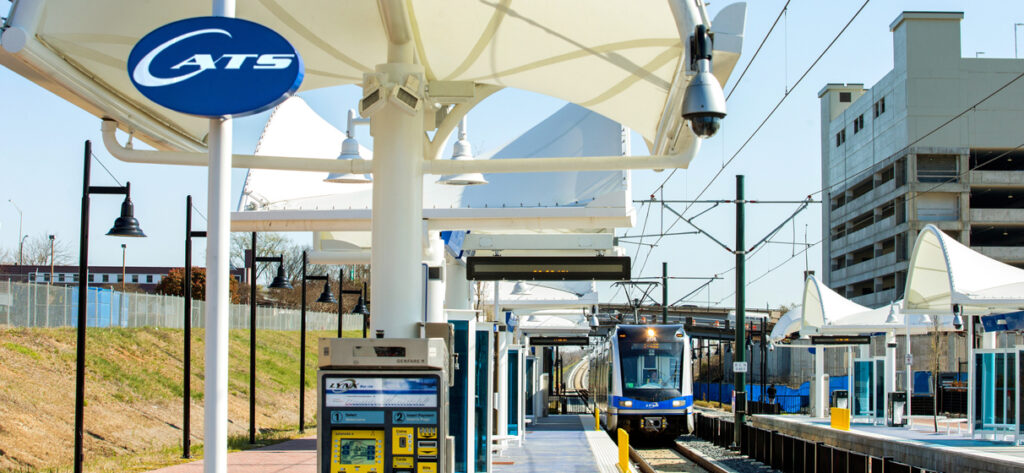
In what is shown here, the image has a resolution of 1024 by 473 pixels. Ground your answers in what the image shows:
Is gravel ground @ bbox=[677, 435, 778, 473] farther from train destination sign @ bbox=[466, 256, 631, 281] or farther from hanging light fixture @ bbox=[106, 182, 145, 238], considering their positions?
hanging light fixture @ bbox=[106, 182, 145, 238]

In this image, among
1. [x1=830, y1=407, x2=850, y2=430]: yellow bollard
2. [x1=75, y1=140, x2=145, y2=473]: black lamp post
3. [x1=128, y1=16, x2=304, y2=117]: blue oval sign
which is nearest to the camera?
[x1=128, y1=16, x2=304, y2=117]: blue oval sign

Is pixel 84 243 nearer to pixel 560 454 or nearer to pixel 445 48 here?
pixel 445 48

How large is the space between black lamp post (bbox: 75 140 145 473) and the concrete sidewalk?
2.21 metres

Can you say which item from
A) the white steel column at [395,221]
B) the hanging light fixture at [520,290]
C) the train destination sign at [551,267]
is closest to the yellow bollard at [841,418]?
the hanging light fixture at [520,290]

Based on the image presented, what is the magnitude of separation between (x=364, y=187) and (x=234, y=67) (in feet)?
51.3

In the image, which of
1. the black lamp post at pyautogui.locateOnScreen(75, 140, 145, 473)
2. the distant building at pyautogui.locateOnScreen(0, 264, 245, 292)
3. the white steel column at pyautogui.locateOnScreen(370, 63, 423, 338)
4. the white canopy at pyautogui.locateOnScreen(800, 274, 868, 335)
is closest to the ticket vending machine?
the white steel column at pyautogui.locateOnScreen(370, 63, 423, 338)

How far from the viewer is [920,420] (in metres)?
34.7

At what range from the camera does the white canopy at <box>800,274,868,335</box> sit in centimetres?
3425

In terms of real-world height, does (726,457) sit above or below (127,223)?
below

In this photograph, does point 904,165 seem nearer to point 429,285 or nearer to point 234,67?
point 429,285

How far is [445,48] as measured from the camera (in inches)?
465

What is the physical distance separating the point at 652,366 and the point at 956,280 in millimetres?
9780

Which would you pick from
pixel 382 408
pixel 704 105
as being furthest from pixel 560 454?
pixel 704 105

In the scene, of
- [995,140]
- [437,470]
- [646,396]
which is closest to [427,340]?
[437,470]
